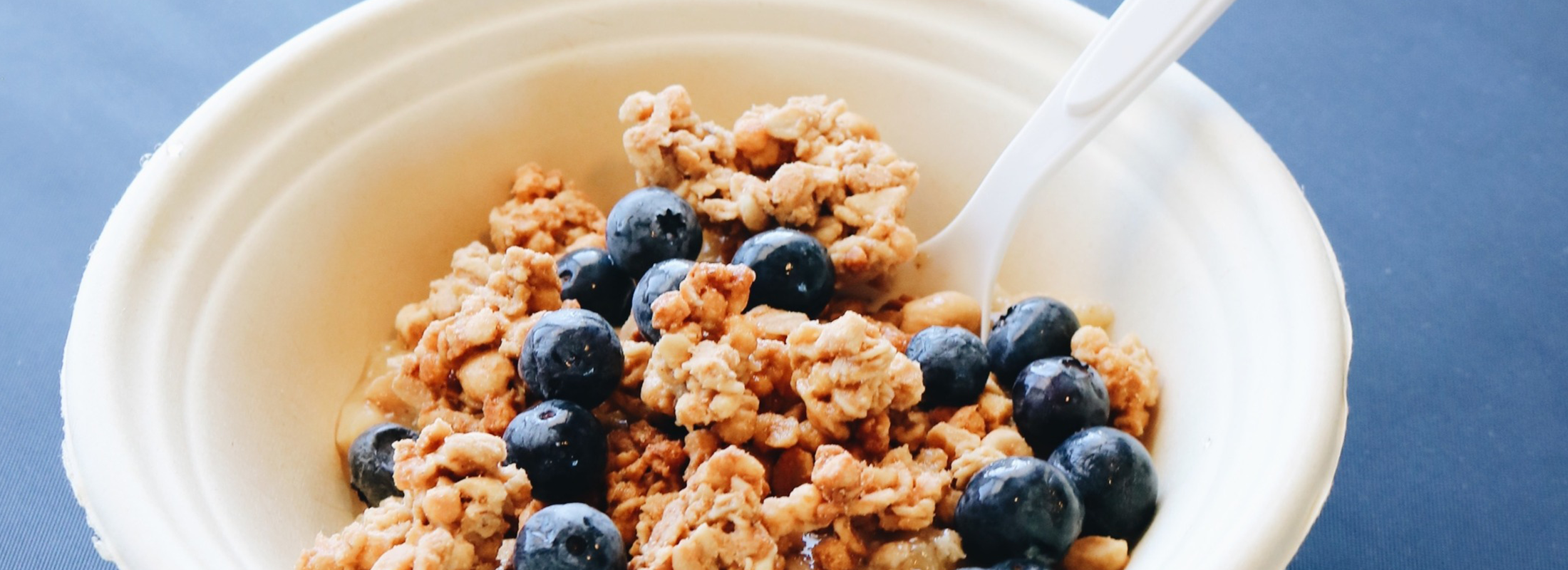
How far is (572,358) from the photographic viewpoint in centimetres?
99

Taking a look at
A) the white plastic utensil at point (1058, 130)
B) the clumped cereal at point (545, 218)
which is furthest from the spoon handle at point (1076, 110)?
the clumped cereal at point (545, 218)

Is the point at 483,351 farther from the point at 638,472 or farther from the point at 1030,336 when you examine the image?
the point at 1030,336

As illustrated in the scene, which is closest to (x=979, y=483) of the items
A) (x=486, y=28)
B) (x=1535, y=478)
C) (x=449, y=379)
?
(x=449, y=379)

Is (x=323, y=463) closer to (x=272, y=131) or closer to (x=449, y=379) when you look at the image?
(x=449, y=379)

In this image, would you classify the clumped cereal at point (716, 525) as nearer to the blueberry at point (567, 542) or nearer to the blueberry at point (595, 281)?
the blueberry at point (567, 542)

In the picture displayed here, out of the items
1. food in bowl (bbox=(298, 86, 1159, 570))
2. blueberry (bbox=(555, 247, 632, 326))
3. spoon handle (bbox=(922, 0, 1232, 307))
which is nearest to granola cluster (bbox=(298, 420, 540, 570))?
food in bowl (bbox=(298, 86, 1159, 570))

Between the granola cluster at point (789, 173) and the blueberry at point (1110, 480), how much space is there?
316mm

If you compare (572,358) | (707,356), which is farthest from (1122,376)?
(572,358)

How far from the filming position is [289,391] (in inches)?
45.6

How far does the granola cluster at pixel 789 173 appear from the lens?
1.20 m

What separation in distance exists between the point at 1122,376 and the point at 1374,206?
87cm

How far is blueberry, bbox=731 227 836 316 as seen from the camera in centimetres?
112

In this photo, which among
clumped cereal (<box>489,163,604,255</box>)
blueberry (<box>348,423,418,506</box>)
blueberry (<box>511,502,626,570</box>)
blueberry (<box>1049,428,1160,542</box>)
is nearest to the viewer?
blueberry (<box>511,502,626,570</box>)

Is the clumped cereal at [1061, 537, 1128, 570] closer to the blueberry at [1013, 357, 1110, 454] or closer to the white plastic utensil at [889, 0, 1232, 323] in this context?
the blueberry at [1013, 357, 1110, 454]
